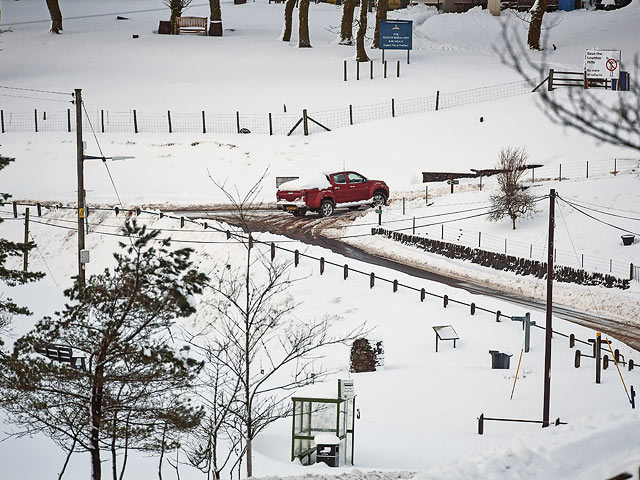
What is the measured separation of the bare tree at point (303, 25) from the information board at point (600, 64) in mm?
18983

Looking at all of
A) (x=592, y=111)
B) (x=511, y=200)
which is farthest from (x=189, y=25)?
(x=592, y=111)

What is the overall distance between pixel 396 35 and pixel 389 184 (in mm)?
15924

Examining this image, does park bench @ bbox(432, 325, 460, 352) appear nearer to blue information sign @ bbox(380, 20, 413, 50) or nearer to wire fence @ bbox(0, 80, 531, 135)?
wire fence @ bbox(0, 80, 531, 135)

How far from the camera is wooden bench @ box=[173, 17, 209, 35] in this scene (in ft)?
197

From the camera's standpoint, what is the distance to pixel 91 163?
41406 mm

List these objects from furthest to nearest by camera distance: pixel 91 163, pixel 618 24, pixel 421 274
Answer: pixel 618 24 < pixel 91 163 < pixel 421 274

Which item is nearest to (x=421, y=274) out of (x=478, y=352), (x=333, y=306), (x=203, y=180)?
(x=333, y=306)

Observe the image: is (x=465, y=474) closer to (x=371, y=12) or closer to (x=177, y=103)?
(x=177, y=103)

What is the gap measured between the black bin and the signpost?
1418 inches

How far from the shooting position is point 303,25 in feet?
181

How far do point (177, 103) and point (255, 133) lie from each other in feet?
17.9

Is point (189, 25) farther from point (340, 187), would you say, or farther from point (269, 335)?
point (269, 335)

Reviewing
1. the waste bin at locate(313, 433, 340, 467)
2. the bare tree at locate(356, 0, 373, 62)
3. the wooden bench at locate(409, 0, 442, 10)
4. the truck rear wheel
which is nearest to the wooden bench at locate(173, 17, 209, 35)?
the bare tree at locate(356, 0, 373, 62)

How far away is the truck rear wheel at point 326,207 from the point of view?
33500 mm
